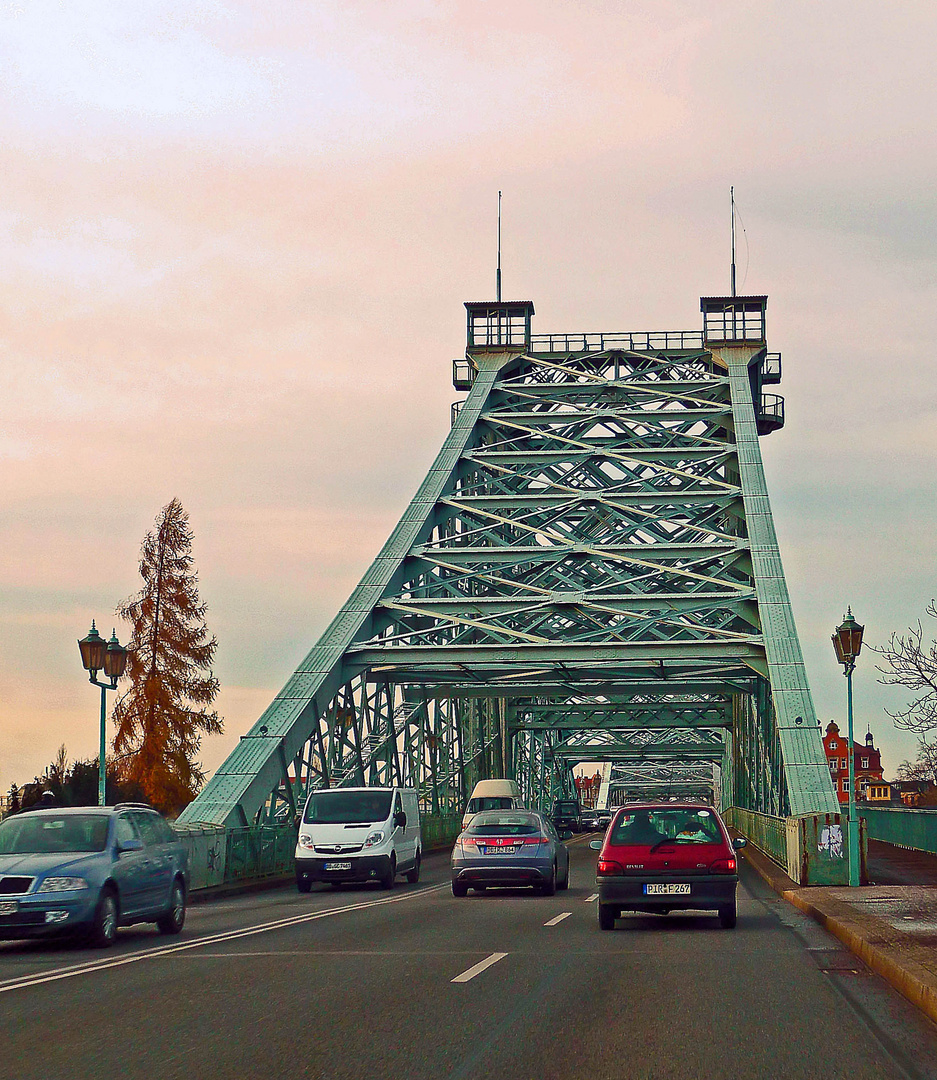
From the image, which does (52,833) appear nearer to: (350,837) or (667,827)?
(667,827)

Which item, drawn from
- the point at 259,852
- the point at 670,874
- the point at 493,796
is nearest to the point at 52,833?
the point at 670,874

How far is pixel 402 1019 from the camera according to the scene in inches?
380

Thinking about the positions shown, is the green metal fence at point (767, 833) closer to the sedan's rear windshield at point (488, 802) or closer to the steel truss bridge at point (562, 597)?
the steel truss bridge at point (562, 597)

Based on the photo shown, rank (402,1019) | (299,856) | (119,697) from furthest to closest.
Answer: (119,697) < (299,856) < (402,1019)

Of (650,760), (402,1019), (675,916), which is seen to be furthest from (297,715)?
(650,760)

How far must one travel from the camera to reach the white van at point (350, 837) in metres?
26.2

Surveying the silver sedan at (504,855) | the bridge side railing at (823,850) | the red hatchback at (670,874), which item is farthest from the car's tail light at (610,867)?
the bridge side railing at (823,850)

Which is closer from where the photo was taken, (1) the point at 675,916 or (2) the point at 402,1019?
(2) the point at 402,1019

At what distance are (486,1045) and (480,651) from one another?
88.6ft

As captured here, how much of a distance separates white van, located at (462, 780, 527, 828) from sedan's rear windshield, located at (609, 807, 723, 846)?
30594mm

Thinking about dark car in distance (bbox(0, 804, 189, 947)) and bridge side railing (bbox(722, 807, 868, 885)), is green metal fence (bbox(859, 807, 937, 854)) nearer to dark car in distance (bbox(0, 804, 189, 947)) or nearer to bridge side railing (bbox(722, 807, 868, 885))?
bridge side railing (bbox(722, 807, 868, 885))

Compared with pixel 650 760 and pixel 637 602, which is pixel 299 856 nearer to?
pixel 637 602

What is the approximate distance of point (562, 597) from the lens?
123 ft

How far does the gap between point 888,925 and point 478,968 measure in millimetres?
5075
